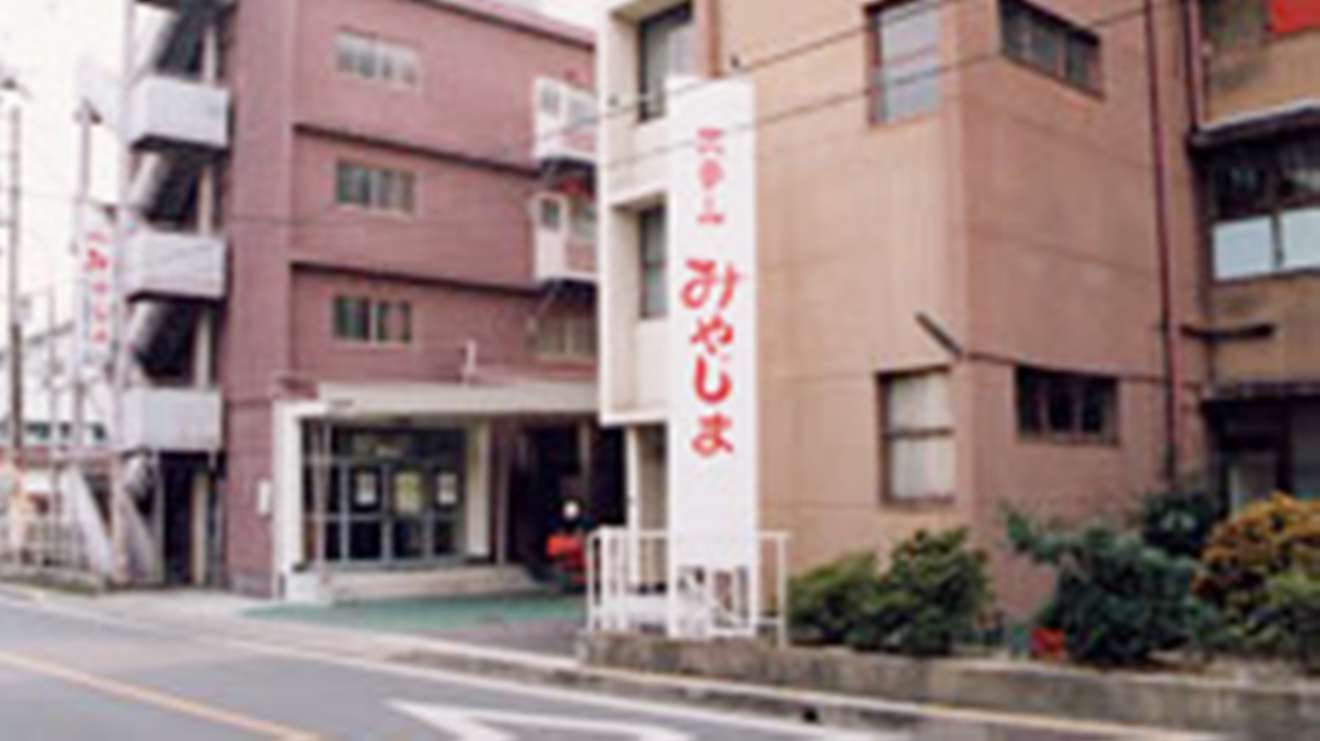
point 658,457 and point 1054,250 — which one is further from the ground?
point 1054,250

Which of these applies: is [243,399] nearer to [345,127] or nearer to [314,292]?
[314,292]

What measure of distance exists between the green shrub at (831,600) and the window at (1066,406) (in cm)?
387

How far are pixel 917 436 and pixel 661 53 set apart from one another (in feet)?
26.4

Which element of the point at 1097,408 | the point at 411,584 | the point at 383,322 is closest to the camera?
the point at 1097,408

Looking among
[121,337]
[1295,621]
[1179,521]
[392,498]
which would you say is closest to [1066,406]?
[1179,521]

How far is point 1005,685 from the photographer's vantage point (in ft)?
40.0

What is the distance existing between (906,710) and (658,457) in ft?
30.2

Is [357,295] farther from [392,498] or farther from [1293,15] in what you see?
[1293,15]

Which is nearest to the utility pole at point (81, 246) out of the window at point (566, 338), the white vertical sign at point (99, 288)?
the white vertical sign at point (99, 288)

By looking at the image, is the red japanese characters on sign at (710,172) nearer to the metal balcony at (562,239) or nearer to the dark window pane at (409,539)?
the dark window pane at (409,539)

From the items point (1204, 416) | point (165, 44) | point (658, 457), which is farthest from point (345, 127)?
point (1204, 416)

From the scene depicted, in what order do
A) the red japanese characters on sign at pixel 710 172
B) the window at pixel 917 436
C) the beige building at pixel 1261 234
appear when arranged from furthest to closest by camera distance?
the beige building at pixel 1261 234 < the window at pixel 917 436 < the red japanese characters on sign at pixel 710 172

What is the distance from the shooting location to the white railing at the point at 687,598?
1509cm

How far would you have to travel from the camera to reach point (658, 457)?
20875mm
